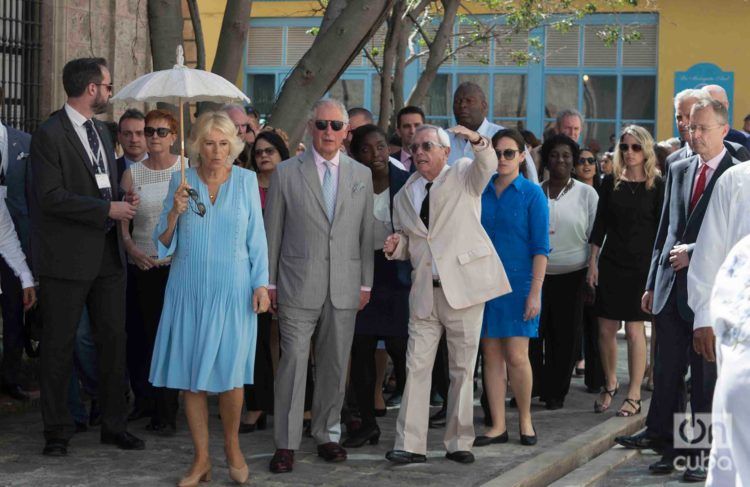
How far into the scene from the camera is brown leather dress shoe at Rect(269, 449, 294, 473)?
25.7 feet

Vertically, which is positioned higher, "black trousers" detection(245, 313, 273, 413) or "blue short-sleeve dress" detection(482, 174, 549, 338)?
"blue short-sleeve dress" detection(482, 174, 549, 338)

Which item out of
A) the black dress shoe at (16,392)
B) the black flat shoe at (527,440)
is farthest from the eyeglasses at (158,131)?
the black flat shoe at (527,440)

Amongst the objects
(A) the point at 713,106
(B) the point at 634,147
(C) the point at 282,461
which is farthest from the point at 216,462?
(B) the point at 634,147

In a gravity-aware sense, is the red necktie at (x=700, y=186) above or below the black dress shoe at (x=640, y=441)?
above

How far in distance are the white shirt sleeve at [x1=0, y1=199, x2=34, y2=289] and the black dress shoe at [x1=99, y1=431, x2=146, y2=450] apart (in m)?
1.08

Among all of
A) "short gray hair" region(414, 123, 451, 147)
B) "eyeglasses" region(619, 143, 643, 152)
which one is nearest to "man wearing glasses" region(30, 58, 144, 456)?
"short gray hair" region(414, 123, 451, 147)

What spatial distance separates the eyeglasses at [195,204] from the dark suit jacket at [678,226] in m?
2.78

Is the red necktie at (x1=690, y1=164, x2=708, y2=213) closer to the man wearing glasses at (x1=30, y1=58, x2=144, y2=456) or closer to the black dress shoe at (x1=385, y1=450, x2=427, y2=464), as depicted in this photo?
the black dress shoe at (x1=385, y1=450, x2=427, y2=464)

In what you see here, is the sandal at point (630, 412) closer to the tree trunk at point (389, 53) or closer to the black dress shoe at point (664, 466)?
the black dress shoe at point (664, 466)

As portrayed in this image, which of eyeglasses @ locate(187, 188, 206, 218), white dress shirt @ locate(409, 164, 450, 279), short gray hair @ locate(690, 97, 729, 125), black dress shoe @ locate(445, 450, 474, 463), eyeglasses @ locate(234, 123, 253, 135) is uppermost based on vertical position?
short gray hair @ locate(690, 97, 729, 125)

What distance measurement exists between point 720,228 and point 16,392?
528 cm

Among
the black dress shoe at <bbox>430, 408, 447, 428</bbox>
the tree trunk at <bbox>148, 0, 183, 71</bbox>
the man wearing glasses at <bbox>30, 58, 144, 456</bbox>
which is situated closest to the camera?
the man wearing glasses at <bbox>30, 58, 144, 456</bbox>

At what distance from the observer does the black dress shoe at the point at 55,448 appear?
26.4ft

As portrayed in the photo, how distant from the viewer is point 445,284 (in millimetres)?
8133
